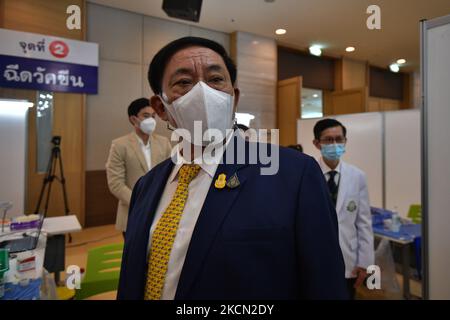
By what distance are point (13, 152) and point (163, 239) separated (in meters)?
3.33

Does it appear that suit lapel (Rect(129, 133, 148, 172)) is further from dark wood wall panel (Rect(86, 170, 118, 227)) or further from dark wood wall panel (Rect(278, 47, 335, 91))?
dark wood wall panel (Rect(278, 47, 335, 91))

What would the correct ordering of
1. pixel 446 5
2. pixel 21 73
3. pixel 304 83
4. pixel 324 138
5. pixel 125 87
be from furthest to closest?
pixel 304 83 < pixel 125 87 < pixel 21 73 < pixel 324 138 < pixel 446 5

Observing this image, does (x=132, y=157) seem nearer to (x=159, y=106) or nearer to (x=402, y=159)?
(x=159, y=106)

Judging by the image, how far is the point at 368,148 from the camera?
413 cm

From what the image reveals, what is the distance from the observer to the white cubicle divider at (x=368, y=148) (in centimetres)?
403

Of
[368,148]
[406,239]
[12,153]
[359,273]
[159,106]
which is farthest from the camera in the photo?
[368,148]

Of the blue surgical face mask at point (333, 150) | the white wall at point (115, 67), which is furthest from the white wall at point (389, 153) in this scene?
the white wall at point (115, 67)

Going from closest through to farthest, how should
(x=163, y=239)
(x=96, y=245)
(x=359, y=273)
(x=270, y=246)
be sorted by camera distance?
(x=270, y=246)
(x=163, y=239)
(x=359, y=273)
(x=96, y=245)

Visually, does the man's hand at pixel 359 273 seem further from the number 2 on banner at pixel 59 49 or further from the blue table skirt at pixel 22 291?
the number 2 on banner at pixel 59 49

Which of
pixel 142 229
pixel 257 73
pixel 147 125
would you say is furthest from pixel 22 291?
pixel 257 73

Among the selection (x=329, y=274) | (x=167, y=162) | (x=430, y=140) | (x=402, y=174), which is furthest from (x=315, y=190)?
(x=402, y=174)

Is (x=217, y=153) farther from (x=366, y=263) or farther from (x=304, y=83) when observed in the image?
(x=304, y=83)

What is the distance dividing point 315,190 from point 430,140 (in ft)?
3.00

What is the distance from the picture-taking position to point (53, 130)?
13.1 ft
